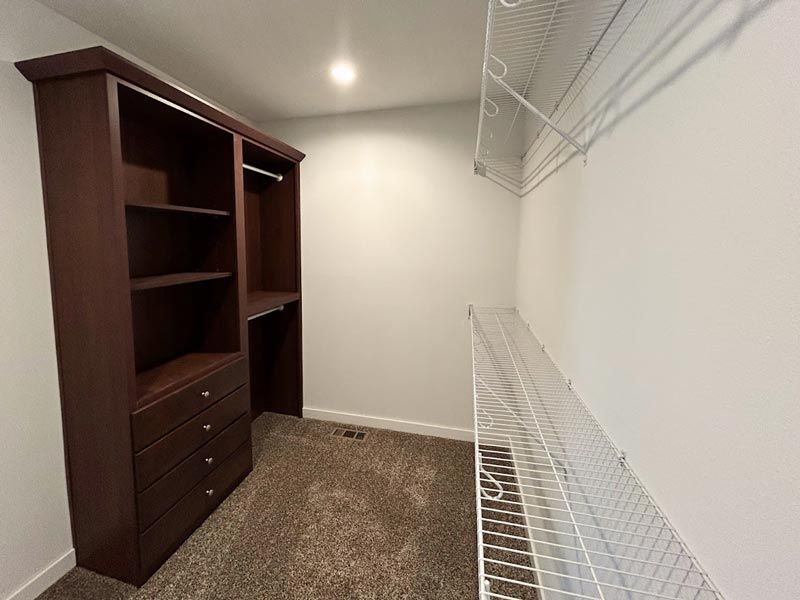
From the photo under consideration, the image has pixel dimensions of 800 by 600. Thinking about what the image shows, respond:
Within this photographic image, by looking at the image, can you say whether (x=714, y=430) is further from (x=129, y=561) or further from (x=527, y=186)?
(x=129, y=561)

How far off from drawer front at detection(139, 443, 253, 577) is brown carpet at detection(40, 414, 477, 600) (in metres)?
0.05

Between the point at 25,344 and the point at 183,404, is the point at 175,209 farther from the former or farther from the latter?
the point at 183,404

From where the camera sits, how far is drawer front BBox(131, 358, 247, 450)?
156cm

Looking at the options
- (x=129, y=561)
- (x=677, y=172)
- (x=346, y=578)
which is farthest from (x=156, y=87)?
(x=346, y=578)

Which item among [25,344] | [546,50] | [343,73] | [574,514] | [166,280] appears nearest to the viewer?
[574,514]

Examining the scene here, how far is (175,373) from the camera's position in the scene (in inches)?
75.5

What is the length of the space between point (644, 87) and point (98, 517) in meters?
2.48

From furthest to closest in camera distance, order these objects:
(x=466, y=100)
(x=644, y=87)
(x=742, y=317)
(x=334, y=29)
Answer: (x=466, y=100), (x=334, y=29), (x=644, y=87), (x=742, y=317)

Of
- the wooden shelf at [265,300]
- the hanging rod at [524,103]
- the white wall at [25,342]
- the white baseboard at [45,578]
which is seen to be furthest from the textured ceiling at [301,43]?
the white baseboard at [45,578]

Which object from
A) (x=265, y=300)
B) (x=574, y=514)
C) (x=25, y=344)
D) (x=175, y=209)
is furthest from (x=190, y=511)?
(x=574, y=514)

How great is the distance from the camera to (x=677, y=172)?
0.66m

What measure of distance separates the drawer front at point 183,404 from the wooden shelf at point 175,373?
29 mm

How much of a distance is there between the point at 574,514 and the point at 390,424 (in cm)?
216

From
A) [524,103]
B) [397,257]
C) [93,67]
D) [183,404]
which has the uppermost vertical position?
[93,67]
